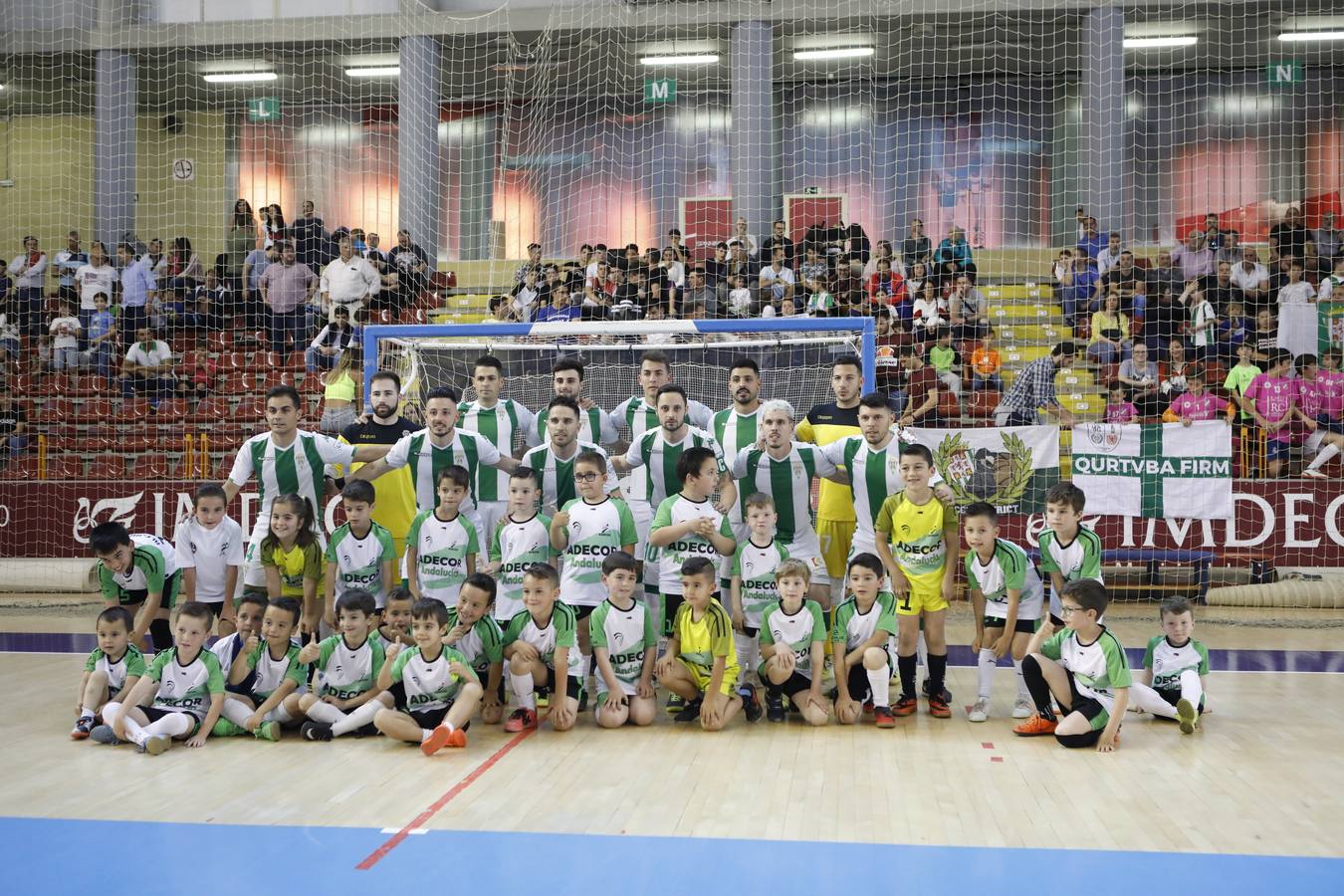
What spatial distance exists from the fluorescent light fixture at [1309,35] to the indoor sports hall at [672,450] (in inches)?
3.4

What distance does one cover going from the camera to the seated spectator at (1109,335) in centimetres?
1264

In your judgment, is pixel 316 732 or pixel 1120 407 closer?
pixel 316 732

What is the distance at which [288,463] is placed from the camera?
7.34m

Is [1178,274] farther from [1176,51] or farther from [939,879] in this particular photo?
[939,879]

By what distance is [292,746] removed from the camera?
5.96 metres

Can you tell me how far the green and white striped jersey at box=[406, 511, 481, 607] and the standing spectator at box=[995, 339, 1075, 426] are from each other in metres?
6.70

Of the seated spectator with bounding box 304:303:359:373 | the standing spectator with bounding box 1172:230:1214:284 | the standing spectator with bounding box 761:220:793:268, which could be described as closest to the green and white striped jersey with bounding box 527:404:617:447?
the seated spectator with bounding box 304:303:359:373

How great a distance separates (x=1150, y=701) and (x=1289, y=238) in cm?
1032

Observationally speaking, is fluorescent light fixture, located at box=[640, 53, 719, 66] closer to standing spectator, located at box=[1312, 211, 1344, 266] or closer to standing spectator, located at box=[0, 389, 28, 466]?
standing spectator, located at box=[1312, 211, 1344, 266]

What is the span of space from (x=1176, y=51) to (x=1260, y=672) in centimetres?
1359

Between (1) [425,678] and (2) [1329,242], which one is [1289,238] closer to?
(2) [1329,242]

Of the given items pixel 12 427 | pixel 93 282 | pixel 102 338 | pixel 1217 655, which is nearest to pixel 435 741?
pixel 1217 655

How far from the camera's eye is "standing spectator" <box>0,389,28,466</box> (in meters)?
13.8

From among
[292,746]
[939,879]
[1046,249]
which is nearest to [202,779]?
[292,746]
